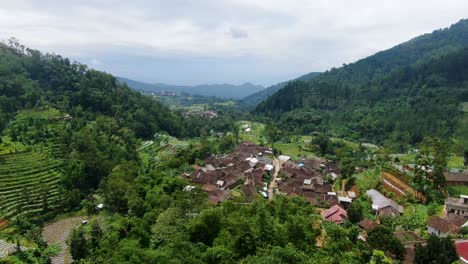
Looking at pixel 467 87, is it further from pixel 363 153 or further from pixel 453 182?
pixel 453 182

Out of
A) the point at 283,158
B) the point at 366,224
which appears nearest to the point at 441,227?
the point at 366,224

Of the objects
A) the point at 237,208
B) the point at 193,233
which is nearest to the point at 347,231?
the point at 237,208

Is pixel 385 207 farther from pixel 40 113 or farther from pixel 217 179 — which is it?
pixel 40 113

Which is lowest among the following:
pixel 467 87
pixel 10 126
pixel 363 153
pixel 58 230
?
pixel 58 230

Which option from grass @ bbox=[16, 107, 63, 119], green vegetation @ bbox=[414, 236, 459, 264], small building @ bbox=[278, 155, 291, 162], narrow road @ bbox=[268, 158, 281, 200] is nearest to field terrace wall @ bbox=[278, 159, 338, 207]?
narrow road @ bbox=[268, 158, 281, 200]

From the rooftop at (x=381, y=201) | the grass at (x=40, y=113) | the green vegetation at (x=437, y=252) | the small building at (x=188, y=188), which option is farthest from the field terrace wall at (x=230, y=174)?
the grass at (x=40, y=113)

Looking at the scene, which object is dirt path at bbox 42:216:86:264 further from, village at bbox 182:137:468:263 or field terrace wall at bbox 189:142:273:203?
field terrace wall at bbox 189:142:273:203
